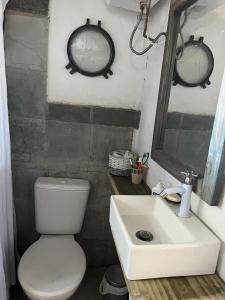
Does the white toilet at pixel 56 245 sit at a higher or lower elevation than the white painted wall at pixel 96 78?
lower

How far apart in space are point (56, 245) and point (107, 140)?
2.71 feet

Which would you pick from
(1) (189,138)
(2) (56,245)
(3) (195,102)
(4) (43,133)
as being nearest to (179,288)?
(1) (189,138)

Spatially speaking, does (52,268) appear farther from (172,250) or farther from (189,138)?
(189,138)

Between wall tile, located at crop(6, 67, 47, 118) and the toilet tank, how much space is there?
497mm

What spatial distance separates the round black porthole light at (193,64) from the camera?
102cm

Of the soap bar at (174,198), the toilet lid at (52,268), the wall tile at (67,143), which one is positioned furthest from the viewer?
the wall tile at (67,143)

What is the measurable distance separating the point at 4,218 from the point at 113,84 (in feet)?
3.87

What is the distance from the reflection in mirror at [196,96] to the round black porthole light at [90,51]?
22.3 inches

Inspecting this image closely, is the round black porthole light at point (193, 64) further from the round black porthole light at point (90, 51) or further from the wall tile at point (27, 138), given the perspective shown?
the wall tile at point (27, 138)

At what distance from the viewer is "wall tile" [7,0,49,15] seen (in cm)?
154

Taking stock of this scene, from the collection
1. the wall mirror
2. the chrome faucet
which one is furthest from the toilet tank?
the chrome faucet

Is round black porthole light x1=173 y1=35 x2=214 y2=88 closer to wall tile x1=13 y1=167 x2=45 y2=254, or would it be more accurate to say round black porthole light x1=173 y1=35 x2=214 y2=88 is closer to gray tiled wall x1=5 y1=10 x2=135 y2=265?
gray tiled wall x1=5 y1=10 x2=135 y2=265

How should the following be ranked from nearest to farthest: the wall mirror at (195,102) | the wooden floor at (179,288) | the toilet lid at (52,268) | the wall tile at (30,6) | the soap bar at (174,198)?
the wooden floor at (179,288) < the wall mirror at (195,102) < the soap bar at (174,198) < the toilet lid at (52,268) < the wall tile at (30,6)

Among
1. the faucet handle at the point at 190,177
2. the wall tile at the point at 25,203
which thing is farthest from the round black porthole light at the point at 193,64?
the wall tile at the point at 25,203
